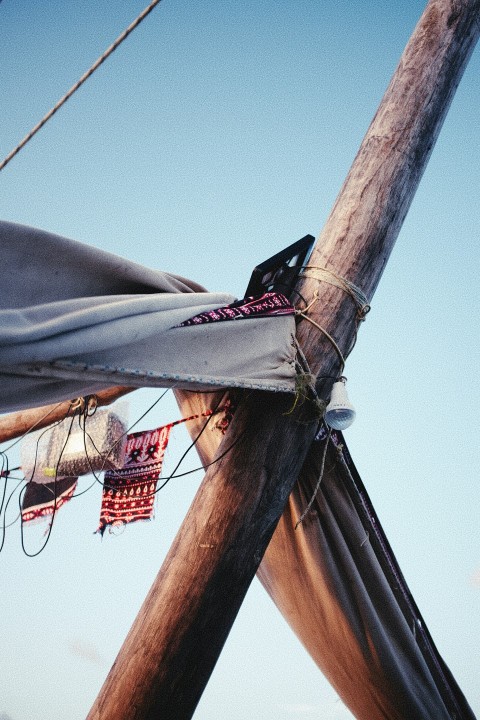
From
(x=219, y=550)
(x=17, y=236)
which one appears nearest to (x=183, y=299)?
(x=17, y=236)

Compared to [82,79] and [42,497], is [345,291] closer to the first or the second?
[82,79]

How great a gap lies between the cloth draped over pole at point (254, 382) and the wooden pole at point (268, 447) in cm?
20

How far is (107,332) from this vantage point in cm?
160

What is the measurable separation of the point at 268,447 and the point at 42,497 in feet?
9.05

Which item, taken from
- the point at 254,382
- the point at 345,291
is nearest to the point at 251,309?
the point at 254,382

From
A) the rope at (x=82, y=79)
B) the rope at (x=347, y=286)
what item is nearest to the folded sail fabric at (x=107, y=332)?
the rope at (x=347, y=286)

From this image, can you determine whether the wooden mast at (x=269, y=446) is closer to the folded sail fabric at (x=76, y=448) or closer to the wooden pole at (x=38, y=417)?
the wooden pole at (x=38, y=417)

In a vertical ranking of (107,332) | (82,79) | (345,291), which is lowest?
(107,332)

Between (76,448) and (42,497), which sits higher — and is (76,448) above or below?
above

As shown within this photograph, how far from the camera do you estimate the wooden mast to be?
161cm

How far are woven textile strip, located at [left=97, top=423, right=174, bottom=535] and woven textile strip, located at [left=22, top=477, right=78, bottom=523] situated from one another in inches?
19.6

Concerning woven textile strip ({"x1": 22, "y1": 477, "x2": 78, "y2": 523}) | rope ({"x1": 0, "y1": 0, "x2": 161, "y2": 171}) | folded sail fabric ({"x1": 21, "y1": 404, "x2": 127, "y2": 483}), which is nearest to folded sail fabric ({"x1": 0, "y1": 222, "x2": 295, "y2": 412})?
rope ({"x1": 0, "y1": 0, "x2": 161, "y2": 171})

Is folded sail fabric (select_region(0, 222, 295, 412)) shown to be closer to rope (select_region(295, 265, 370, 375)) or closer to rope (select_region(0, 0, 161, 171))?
rope (select_region(295, 265, 370, 375))

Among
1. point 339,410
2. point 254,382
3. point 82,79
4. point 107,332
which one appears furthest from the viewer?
point 82,79
